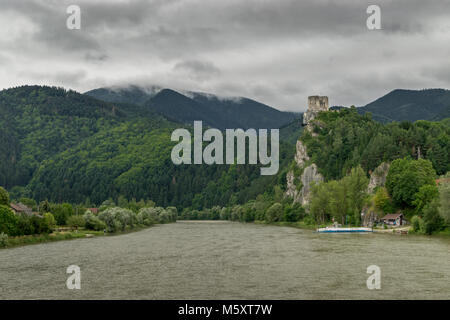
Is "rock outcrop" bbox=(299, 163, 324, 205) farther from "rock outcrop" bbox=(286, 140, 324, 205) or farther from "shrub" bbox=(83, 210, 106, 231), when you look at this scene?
"shrub" bbox=(83, 210, 106, 231)

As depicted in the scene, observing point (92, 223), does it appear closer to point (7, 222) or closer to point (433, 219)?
point (7, 222)

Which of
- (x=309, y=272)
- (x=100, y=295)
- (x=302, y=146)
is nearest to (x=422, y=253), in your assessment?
(x=309, y=272)

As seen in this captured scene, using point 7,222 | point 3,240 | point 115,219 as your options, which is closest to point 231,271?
point 3,240

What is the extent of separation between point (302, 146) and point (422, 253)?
5391 inches

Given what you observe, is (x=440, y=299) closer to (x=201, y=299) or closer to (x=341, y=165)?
(x=201, y=299)

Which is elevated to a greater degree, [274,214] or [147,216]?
[274,214]

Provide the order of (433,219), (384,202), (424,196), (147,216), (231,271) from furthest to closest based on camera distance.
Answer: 1. (147,216)
2. (384,202)
3. (424,196)
4. (433,219)
5. (231,271)

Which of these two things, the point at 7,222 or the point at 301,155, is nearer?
the point at 7,222

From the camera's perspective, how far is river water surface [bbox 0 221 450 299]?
39250 mm

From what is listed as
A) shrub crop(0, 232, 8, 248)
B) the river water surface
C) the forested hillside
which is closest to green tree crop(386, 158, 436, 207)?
the forested hillside

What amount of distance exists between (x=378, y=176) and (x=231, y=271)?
320 feet

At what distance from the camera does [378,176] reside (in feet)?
456
